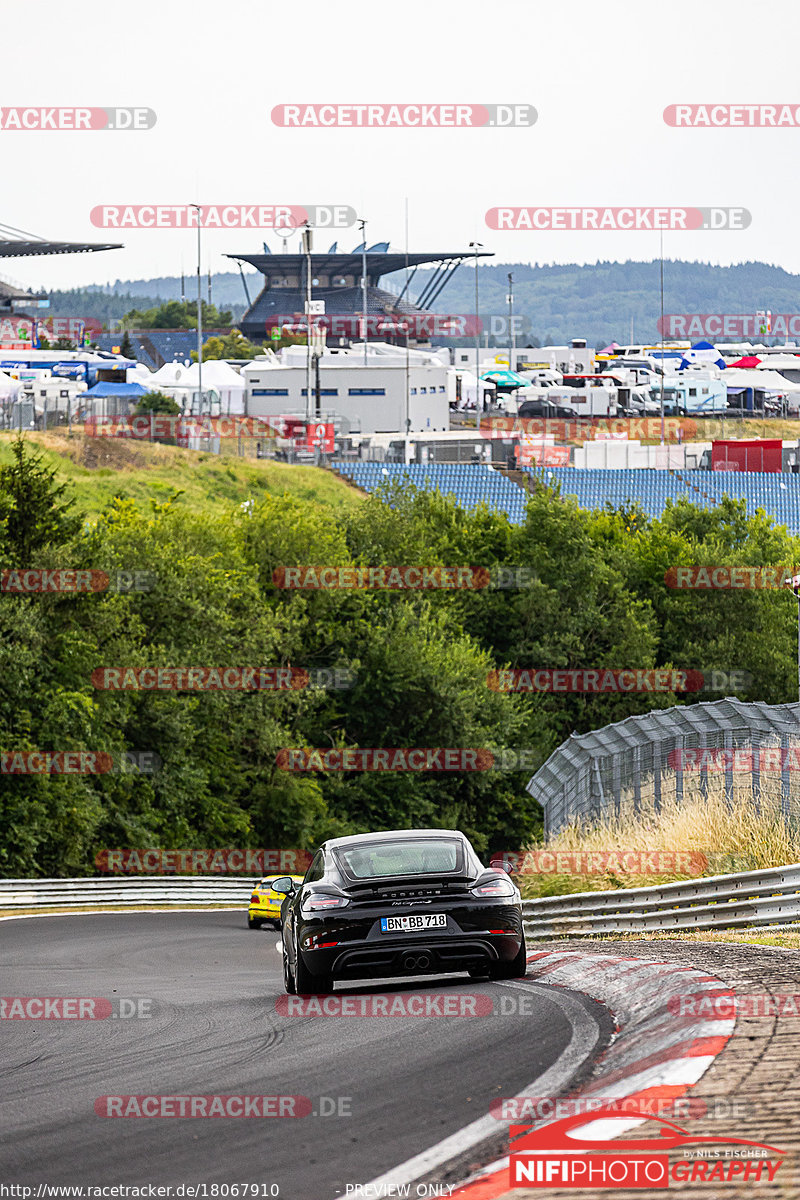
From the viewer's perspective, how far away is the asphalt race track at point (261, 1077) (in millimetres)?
5762

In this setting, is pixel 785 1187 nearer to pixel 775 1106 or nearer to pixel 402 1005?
pixel 775 1106

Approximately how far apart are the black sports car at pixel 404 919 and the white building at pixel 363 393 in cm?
9376

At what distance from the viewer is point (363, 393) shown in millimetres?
107750

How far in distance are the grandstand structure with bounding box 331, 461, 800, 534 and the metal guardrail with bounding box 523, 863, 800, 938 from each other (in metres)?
58.0

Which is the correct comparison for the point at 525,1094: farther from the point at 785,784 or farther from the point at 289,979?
the point at 785,784

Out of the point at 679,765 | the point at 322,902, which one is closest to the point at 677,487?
the point at 679,765

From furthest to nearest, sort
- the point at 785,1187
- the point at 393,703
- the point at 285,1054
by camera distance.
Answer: the point at 393,703
the point at 285,1054
the point at 785,1187

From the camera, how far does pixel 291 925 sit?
11.3 m

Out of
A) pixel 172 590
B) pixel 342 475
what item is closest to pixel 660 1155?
pixel 172 590

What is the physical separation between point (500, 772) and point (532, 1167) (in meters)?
44.2

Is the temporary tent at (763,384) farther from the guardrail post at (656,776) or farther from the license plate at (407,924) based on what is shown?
the license plate at (407,924)

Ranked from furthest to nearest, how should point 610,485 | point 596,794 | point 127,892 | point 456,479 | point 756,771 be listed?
point 610,485
point 456,479
point 127,892
point 596,794
point 756,771

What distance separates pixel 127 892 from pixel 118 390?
66148 millimetres

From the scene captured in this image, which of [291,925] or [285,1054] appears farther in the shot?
[291,925]
